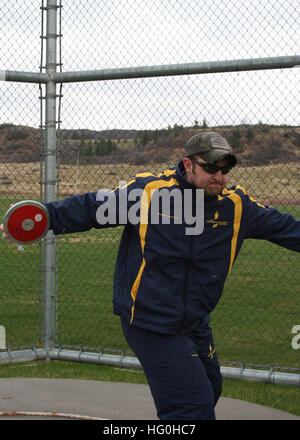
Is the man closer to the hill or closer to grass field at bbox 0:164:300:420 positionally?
grass field at bbox 0:164:300:420

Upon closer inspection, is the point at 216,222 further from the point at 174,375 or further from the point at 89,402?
the point at 89,402

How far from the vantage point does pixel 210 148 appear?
3.46 meters

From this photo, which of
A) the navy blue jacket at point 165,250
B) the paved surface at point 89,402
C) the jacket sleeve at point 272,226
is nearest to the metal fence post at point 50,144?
the paved surface at point 89,402

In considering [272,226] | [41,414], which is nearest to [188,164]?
[272,226]

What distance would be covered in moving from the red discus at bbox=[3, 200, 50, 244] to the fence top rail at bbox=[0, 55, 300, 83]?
2397 mm

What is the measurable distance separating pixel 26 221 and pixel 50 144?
8.58 feet

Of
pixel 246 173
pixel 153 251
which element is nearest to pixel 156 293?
pixel 153 251

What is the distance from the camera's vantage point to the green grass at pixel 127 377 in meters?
5.14

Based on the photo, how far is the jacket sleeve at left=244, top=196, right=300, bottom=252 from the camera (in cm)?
374

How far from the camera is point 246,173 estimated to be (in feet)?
22.3

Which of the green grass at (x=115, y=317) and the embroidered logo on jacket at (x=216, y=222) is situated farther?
the green grass at (x=115, y=317)
